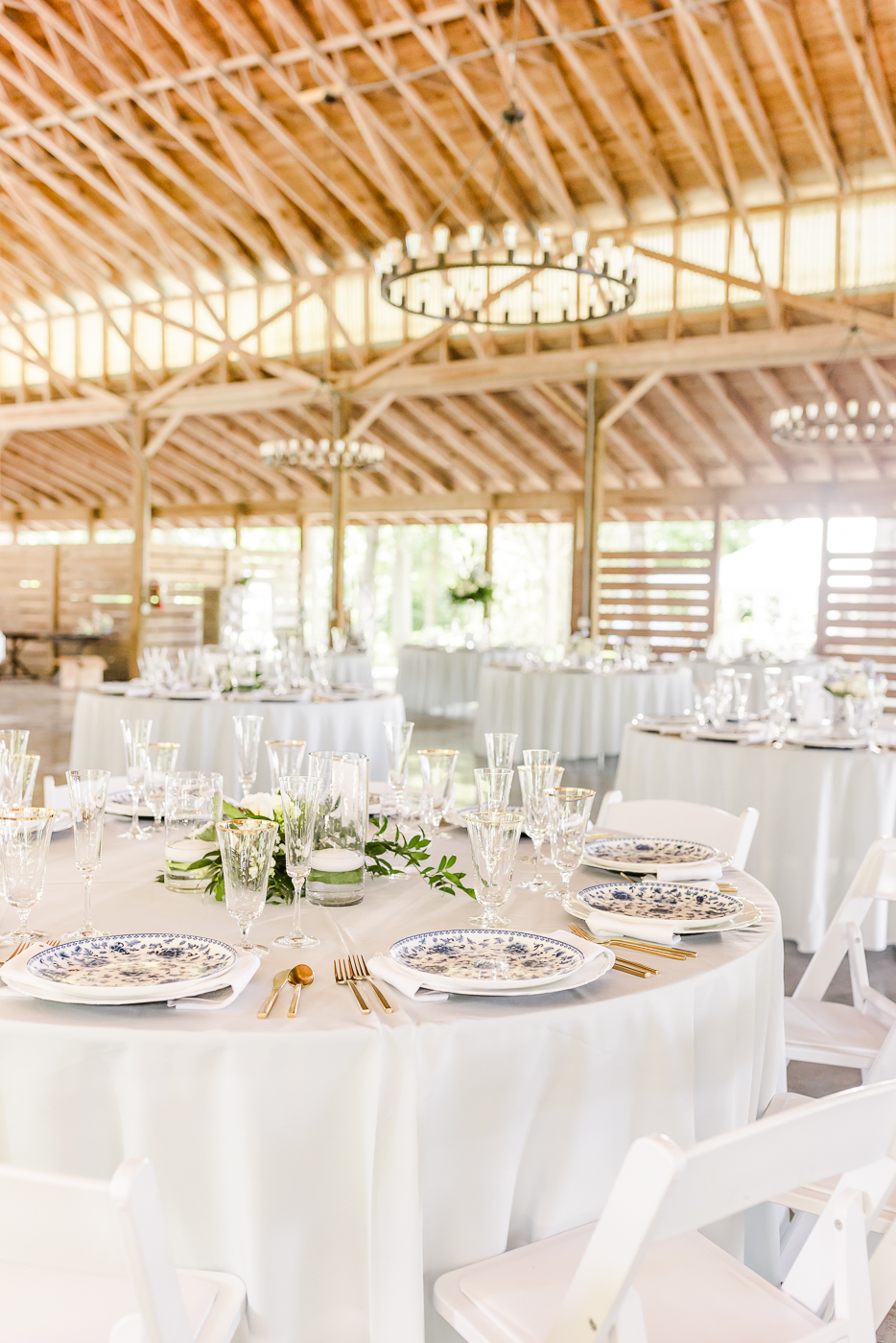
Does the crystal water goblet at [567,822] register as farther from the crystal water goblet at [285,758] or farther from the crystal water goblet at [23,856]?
the crystal water goblet at [23,856]

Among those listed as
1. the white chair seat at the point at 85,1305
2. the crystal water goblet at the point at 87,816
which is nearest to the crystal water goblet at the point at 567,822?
the crystal water goblet at the point at 87,816

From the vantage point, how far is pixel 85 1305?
1421 mm

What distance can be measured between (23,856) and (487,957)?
0.73 m

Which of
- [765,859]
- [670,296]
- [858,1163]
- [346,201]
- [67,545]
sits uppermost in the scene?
[346,201]

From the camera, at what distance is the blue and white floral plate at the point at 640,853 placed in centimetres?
235

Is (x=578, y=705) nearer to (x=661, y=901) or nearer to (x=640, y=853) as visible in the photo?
(x=640, y=853)

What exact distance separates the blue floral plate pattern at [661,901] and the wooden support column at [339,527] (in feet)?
34.7

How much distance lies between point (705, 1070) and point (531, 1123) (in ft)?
1.09

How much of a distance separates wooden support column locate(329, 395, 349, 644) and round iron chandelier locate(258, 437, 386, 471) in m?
0.65

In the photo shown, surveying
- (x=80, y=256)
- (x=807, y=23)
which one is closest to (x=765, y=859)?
(x=807, y=23)

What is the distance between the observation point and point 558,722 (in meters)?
8.74

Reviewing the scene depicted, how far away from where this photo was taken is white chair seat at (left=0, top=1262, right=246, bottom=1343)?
136 centimetres

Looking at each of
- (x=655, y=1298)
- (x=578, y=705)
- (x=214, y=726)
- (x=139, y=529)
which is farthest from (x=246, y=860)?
(x=139, y=529)

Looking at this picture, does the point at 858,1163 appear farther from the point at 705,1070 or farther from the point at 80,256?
the point at 80,256
